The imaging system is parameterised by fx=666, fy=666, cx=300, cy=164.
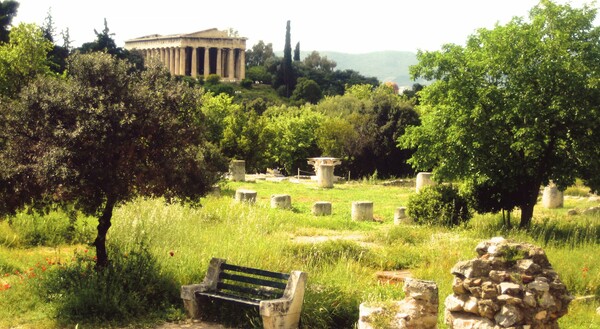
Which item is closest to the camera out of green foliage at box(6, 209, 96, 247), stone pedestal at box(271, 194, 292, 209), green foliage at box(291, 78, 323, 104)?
green foliage at box(6, 209, 96, 247)

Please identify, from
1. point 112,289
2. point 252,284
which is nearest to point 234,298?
point 252,284

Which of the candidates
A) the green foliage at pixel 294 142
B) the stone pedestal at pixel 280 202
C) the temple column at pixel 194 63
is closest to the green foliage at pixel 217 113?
the green foliage at pixel 294 142

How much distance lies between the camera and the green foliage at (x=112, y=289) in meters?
9.59

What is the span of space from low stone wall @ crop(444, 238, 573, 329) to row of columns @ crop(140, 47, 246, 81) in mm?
112746

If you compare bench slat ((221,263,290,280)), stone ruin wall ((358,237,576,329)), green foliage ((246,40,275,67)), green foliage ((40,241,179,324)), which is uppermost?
green foliage ((246,40,275,67))

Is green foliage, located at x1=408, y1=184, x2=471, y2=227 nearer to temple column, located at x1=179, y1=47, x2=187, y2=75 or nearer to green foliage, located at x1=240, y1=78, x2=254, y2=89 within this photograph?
green foliage, located at x1=240, y1=78, x2=254, y2=89

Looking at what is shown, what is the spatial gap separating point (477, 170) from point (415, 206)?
271 cm

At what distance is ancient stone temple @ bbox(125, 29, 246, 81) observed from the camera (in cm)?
11981

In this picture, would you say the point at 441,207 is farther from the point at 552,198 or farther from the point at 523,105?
the point at 552,198

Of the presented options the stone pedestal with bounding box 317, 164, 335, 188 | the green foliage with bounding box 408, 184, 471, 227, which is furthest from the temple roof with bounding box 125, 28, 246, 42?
the green foliage with bounding box 408, 184, 471, 227

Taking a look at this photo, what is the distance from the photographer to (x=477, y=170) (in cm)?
1752

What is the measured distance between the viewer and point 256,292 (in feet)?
31.4

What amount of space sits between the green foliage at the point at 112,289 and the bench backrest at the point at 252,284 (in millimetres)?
992

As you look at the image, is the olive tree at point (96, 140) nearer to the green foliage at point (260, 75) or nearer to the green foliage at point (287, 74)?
the green foliage at point (287, 74)
